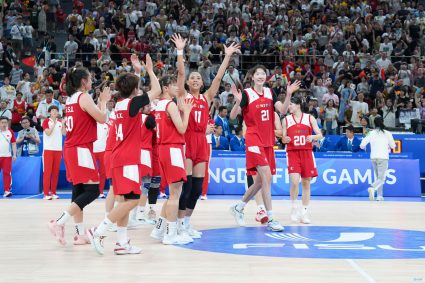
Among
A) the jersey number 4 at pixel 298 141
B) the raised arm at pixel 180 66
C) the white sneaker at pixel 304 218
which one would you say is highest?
the raised arm at pixel 180 66

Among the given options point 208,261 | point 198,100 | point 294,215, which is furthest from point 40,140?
point 208,261

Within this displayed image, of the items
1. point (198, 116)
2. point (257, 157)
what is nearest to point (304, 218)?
point (257, 157)

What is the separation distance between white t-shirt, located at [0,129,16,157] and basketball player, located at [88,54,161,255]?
9528 mm

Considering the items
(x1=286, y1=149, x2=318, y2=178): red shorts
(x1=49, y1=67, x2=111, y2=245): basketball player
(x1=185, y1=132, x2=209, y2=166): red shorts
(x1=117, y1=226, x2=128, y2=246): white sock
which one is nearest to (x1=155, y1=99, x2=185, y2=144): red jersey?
(x1=185, y1=132, x2=209, y2=166): red shorts

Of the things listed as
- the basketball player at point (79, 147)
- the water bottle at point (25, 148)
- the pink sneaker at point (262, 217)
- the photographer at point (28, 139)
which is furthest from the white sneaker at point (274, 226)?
the water bottle at point (25, 148)

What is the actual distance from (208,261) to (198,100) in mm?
2472

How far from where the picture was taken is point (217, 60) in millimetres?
24219

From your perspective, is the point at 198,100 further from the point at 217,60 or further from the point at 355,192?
the point at 217,60

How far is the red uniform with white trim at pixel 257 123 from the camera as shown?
10.4 meters

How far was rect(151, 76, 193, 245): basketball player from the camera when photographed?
8750mm

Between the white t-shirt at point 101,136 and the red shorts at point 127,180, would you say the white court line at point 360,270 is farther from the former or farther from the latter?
the white t-shirt at point 101,136

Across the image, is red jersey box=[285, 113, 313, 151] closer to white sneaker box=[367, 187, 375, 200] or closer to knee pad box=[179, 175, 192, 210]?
knee pad box=[179, 175, 192, 210]

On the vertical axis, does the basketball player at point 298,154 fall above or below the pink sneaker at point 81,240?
above

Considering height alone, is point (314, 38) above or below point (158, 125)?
above
